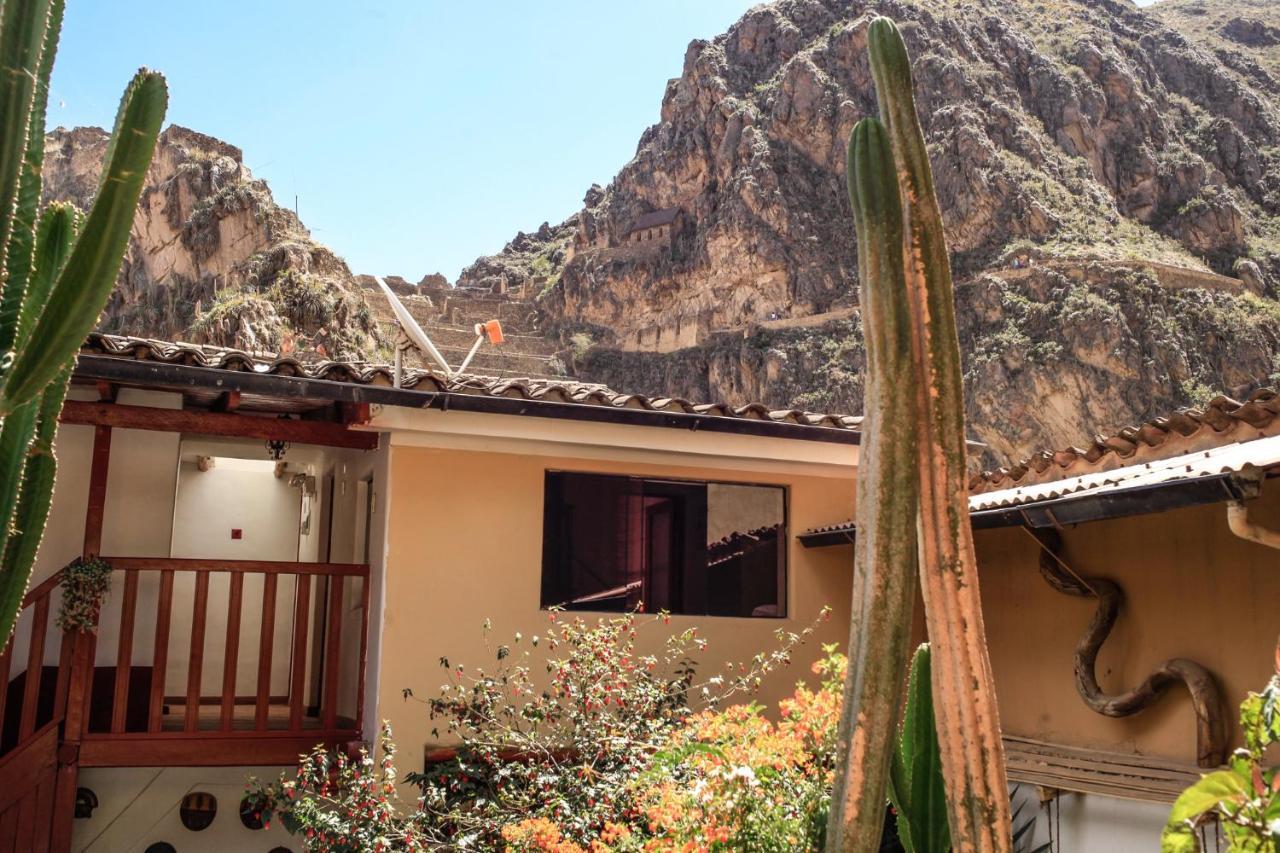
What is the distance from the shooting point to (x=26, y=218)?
424 centimetres

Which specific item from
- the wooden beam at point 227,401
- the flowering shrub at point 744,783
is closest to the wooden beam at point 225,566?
the wooden beam at point 227,401

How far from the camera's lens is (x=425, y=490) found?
27.0 feet

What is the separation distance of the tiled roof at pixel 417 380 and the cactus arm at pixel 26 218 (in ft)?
9.05

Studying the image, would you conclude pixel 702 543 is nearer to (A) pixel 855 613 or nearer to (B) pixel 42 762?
(B) pixel 42 762

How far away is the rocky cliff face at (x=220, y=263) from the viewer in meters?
28.3

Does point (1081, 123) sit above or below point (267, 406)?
above

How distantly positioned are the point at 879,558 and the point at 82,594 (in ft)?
19.3

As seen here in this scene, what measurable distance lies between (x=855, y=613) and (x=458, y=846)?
3808mm

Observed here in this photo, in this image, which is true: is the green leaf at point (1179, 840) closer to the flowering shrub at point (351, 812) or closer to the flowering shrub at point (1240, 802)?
the flowering shrub at point (1240, 802)

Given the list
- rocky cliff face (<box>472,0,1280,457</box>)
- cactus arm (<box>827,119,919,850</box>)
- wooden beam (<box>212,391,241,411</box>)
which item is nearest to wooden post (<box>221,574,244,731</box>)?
wooden beam (<box>212,391,241,411</box>)

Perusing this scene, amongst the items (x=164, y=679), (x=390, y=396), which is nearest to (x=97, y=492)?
(x=164, y=679)

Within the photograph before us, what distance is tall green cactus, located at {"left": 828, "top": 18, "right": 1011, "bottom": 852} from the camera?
330 cm

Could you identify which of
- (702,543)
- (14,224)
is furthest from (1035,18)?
(14,224)

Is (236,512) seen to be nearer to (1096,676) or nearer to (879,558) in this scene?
(1096,676)
